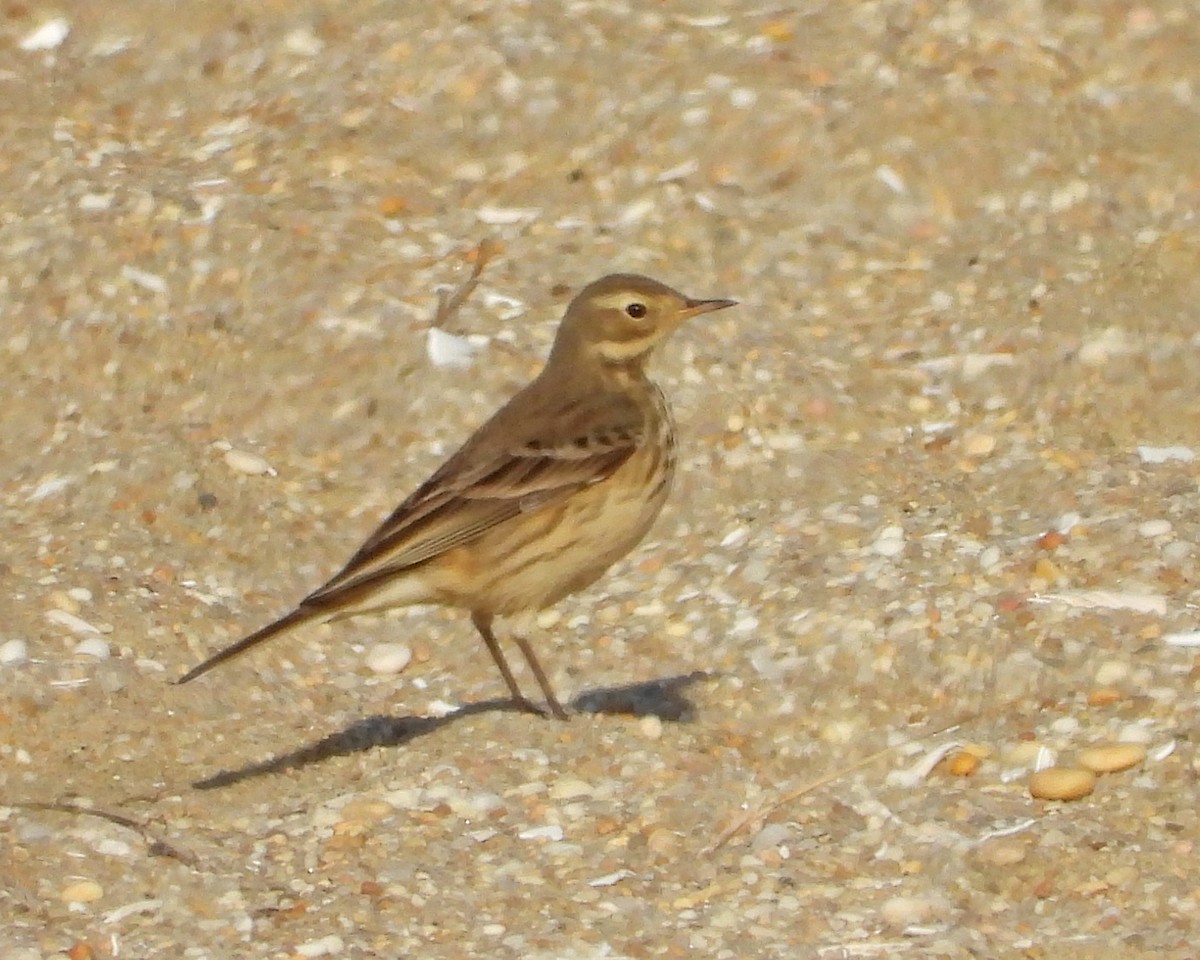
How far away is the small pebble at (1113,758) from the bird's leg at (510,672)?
164cm

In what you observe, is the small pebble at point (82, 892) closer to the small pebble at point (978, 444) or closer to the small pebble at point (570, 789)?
the small pebble at point (570, 789)

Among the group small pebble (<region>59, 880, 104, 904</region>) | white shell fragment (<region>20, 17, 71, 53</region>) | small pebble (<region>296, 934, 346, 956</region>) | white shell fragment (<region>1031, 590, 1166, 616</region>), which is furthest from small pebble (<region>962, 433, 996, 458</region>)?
white shell fragment (<region>20, 17, 71, 53</region>)

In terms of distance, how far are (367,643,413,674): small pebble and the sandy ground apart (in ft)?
0.17

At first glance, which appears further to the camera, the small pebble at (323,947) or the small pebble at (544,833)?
the small pebble at (544,833)

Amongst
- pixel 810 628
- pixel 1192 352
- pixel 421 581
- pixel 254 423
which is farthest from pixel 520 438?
pixel 1192 352

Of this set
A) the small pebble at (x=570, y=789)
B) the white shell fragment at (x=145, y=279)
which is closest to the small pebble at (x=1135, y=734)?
the small pebble at (x=570, y=789)

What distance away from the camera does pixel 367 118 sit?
10.8 m

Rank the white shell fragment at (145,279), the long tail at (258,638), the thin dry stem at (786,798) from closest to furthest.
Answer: the thin dry stem at (786,798)
the long tail at (258,638)
the white shell fragment at (145,279)

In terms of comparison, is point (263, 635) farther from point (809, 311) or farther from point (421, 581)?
point (809, 311)

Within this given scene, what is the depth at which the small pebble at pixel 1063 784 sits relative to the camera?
652cm

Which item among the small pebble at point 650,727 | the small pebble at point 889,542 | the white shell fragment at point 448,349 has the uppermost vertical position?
the white shell fragment at point 448,349

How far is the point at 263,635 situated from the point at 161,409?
300 cm

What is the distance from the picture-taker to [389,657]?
8164mm

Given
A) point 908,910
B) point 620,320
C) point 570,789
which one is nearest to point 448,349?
point 620,320
